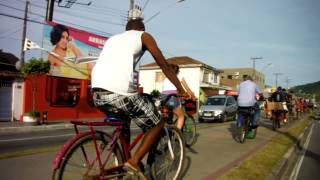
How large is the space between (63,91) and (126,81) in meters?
23.0

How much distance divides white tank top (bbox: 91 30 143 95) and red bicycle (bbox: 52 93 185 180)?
0.30m

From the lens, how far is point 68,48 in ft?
88.6

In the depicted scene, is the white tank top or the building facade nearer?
the white tank top

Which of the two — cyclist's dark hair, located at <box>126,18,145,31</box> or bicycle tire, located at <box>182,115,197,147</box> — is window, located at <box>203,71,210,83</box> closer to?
bicycle tire, located at <box>182,115,197,147</box>

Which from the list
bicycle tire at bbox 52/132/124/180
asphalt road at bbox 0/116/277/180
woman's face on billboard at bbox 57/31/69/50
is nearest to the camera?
bicycle tire at bbox 52/132/124/180

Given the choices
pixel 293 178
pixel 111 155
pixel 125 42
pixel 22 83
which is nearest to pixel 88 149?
pixel 111 155

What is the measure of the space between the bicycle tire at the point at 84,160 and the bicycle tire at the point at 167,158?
694 mm

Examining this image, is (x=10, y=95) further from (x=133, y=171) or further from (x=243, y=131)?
(x=133, y=171)

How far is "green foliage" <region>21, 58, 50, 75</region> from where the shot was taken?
810 inches

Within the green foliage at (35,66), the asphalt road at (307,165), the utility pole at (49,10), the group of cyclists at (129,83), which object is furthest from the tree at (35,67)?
the group of cyclists at (129,83)

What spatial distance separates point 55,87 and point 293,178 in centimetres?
2095

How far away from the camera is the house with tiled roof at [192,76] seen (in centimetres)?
5116

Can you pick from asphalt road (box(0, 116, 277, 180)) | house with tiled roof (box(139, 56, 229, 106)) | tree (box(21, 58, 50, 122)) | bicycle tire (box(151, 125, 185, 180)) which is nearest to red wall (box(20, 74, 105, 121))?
tree (box(21, 58, 50, 122))

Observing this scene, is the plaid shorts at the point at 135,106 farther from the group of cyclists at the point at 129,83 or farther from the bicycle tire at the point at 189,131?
the bicycle tire at the point at 189,131
